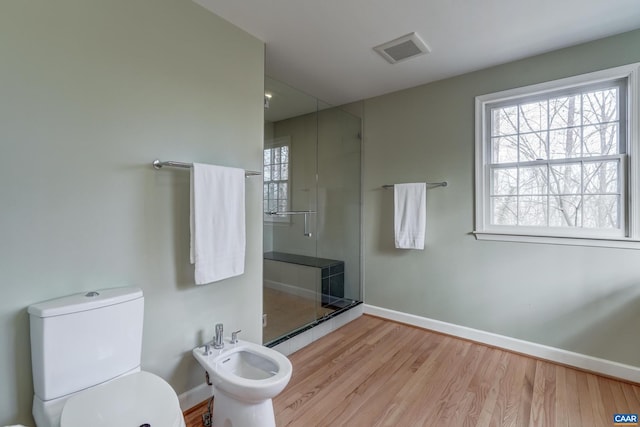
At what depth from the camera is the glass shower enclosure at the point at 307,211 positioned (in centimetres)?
257

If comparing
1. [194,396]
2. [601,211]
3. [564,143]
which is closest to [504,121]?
[564,143]

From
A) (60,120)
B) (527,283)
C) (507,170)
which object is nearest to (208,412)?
(60,120)

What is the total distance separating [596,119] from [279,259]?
2.76m

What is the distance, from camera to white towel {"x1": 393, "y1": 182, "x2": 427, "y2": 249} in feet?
9.36

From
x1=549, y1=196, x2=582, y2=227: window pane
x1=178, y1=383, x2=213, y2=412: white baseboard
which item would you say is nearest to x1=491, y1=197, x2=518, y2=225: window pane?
x1=549, y1=196, x2=582, y2=227: window pane

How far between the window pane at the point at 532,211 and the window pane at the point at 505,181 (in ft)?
0.38

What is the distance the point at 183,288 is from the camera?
5.60 feet

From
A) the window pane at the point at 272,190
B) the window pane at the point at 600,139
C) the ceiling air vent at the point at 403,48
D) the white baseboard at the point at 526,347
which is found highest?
the ceiling air vent at the point at 403,48

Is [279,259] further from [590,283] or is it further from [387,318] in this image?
[590,283]

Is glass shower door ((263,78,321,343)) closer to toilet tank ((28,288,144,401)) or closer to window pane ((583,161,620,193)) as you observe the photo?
toilet tank ((28,288,144,401))

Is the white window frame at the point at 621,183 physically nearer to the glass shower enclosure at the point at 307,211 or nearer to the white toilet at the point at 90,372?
the glass shower enclosure at the point at 307,211

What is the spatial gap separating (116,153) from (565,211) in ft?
10.0

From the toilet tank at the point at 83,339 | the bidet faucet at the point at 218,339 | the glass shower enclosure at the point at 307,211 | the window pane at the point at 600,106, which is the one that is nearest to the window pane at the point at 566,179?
the window pane at the point at 600,106

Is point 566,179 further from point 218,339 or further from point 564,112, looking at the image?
point 218,339
